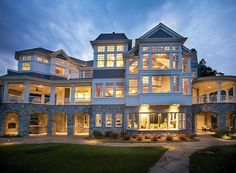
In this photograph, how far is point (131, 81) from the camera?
863 inches

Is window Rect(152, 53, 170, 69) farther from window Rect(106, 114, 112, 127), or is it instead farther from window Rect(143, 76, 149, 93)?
window Rect(106, 114, 112, 127)

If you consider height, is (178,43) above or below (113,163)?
above

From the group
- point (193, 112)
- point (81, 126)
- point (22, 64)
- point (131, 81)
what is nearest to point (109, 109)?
point (131, 81)

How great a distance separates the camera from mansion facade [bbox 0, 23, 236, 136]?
2031cm

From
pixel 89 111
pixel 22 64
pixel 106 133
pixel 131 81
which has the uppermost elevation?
pixel 22 64

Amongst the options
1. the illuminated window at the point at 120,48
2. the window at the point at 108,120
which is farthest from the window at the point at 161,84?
the window at the point at 108,120

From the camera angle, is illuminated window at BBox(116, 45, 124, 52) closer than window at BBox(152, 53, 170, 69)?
No

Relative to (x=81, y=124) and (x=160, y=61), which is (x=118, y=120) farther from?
(x=160, y=61)

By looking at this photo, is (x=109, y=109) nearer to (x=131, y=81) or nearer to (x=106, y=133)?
(x=106, y=133)

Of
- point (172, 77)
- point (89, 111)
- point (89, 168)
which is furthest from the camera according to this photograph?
point (89, 111)

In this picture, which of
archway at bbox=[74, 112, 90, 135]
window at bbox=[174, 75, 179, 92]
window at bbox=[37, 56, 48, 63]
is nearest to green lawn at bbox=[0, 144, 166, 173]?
window at bbox=[174, 75, 179, 92]

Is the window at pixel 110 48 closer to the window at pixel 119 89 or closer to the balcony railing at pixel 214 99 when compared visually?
the window at pixel 119 89

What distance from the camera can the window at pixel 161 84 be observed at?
68.0ft

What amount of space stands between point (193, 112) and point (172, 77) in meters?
6.19
